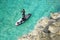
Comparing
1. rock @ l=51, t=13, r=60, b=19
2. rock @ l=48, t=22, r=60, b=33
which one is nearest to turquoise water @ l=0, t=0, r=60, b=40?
rock @ l=51, t=13, r=60, b=19

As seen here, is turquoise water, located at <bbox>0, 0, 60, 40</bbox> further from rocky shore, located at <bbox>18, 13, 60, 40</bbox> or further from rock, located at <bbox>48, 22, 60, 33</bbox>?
rock, located at <bbox>48, 22, 60, 33</bbox>

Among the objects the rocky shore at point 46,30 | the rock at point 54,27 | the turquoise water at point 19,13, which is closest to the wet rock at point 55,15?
the rocky shore at point 46,30

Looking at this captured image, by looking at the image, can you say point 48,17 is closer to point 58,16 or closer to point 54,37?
point 58,16

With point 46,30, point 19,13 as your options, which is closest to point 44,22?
point 46,30

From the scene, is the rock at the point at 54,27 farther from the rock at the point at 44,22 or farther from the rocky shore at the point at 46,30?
the rock at the point at 44,22

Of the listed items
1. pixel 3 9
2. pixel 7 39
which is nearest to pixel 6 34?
pixel 7 39

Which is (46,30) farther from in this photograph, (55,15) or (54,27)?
(55,15)
